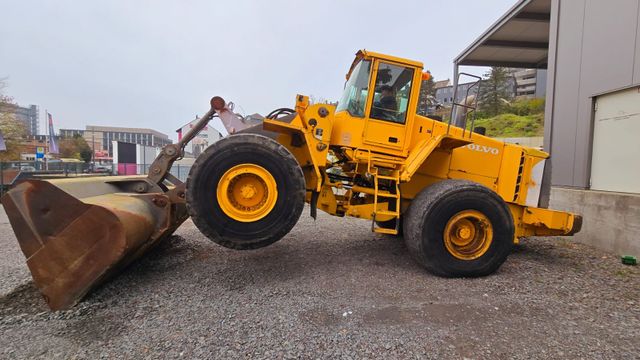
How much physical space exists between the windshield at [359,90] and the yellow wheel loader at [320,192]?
0.02m

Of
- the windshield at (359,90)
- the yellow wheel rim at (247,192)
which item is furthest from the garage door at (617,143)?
the yellow wheel rim at (247,192)

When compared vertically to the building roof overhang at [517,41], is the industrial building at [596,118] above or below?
below

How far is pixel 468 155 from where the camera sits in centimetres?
532

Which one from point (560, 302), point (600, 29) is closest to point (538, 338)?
point (560, 302)

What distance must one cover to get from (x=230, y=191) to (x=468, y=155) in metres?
3.58

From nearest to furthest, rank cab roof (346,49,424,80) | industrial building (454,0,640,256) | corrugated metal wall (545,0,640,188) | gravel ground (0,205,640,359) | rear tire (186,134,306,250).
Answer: gravel ground (0,205,640,359), rear tire (186,134,306,250), cab roof (346,49,424,80), industrial building (454,0,640,256), corrugated metal wall (545,0,640,188)

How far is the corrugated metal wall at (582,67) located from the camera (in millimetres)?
6016

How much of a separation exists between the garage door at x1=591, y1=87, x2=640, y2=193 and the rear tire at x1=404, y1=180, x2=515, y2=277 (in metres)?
3.09

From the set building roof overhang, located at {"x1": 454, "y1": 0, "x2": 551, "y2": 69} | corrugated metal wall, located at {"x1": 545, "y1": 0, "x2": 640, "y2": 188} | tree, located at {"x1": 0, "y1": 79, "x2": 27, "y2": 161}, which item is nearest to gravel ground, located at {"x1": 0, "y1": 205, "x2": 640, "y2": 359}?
corrugated metal wall, located at {"x1": 545, "y1": 0, "x2": 640, "y2": 188}

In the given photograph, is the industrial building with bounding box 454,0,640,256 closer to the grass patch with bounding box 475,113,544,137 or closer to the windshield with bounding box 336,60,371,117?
the windshield with bounding box 336,60,371,117

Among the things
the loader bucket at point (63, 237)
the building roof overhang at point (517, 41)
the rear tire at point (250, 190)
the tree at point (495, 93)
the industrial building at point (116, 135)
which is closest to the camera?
the loader bucket at point (63, 237)

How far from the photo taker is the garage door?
19.1 ft

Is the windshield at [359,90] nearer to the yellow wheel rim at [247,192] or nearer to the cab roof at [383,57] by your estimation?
the cab roof at [383,57]

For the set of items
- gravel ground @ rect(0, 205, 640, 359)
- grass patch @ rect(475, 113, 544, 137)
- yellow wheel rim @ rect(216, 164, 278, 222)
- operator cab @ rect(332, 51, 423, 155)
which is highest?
grass patch @ rect(475, 113, 544, 137)
